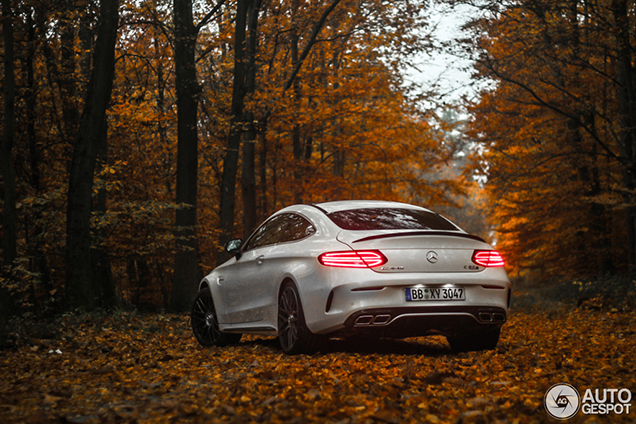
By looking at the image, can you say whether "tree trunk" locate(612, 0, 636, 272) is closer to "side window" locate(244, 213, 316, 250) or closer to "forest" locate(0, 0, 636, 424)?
"forest" locate(0, 0, 636, 424)

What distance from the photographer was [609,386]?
4594 mm

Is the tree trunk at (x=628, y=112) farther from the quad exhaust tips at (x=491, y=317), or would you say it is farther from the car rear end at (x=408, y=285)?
the car rear end at (x=408, y=285)

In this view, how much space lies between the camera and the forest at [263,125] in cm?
1303

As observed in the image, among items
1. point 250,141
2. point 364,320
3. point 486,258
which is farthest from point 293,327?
point 250,141

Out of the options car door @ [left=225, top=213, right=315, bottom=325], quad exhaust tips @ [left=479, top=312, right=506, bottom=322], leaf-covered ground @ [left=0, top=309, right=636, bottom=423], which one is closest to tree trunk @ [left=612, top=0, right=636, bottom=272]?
leaf-covered ground @ [left=0, top=309, right=636, bottom=423]

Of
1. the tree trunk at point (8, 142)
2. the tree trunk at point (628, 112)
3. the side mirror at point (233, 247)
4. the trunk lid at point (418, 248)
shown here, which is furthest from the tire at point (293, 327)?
the tree trunk at point (628, 112)

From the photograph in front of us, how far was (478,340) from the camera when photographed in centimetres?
668

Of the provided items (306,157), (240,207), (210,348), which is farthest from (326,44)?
(210,348)

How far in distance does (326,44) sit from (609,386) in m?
20.3

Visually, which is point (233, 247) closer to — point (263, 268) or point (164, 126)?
point (263, 268)

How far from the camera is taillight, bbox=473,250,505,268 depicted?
6262mm

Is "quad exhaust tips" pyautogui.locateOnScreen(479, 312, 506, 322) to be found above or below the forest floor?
above

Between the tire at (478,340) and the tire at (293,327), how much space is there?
1.48 meters

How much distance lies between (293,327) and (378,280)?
110 cm
